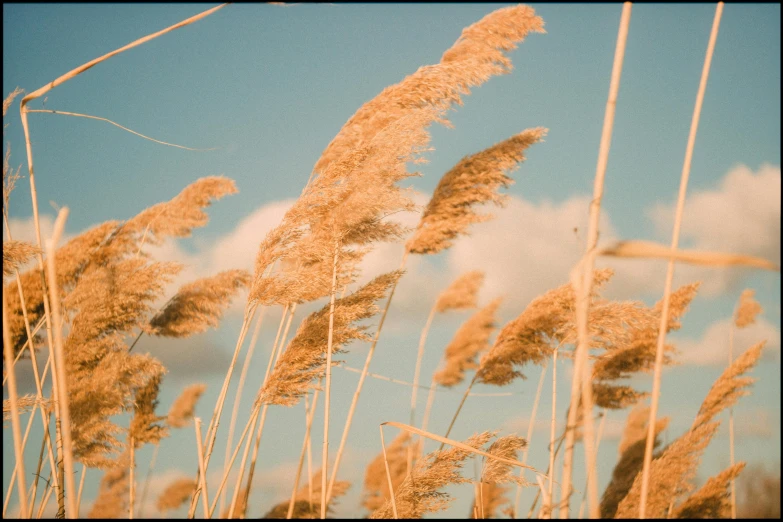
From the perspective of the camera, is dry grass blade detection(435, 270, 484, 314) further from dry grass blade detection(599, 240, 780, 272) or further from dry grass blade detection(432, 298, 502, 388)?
dry grass blade detection(599, 240, 780, 272)

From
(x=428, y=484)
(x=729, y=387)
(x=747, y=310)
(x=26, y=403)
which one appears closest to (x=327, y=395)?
(x=428, y=484)

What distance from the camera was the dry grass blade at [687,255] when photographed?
1131 mm

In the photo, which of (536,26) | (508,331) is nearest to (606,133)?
(536,26)

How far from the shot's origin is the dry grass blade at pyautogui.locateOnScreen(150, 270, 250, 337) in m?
4.16

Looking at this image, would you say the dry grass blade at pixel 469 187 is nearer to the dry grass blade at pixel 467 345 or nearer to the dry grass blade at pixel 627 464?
the dry grass blade at pixel 627 464

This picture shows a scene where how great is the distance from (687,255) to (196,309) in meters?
3.73

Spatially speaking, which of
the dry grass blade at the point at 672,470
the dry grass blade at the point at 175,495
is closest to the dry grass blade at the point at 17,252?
the dry grass blade at the point at 672,470

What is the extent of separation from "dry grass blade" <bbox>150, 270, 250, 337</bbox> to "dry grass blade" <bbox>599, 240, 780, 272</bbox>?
342 cm

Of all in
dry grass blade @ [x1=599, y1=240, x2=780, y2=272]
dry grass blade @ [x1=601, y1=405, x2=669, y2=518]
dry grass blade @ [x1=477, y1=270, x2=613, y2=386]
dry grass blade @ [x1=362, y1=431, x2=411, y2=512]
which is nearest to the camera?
dry grass blade @ [x1=599, y1=240, x2=780, y2=272]

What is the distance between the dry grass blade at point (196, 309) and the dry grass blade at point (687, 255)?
11.2 ft

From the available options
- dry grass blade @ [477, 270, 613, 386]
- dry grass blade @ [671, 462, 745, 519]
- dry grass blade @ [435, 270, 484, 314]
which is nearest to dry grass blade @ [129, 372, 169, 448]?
dry grass blade @ [477, 270, 613, 386]

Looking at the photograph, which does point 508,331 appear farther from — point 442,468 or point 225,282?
point 225,282

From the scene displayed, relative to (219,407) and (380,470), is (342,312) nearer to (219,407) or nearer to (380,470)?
(219,407)

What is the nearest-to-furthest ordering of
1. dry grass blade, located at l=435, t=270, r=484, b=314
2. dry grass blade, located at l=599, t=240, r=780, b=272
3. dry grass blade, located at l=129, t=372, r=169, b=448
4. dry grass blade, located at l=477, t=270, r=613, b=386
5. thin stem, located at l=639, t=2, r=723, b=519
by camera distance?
dry grass blade, located at l=599, t=240, r=780, b=272 → thin stem, located at l=639, t=2, r=723, b=519 → dry grass blade, located at l=477, t=270, r=613, b=386 → dry grass blade, located at l=129, t=372, r=169, b=448 → dry grass blade, located at l=435, t=270, r=484, b=314
